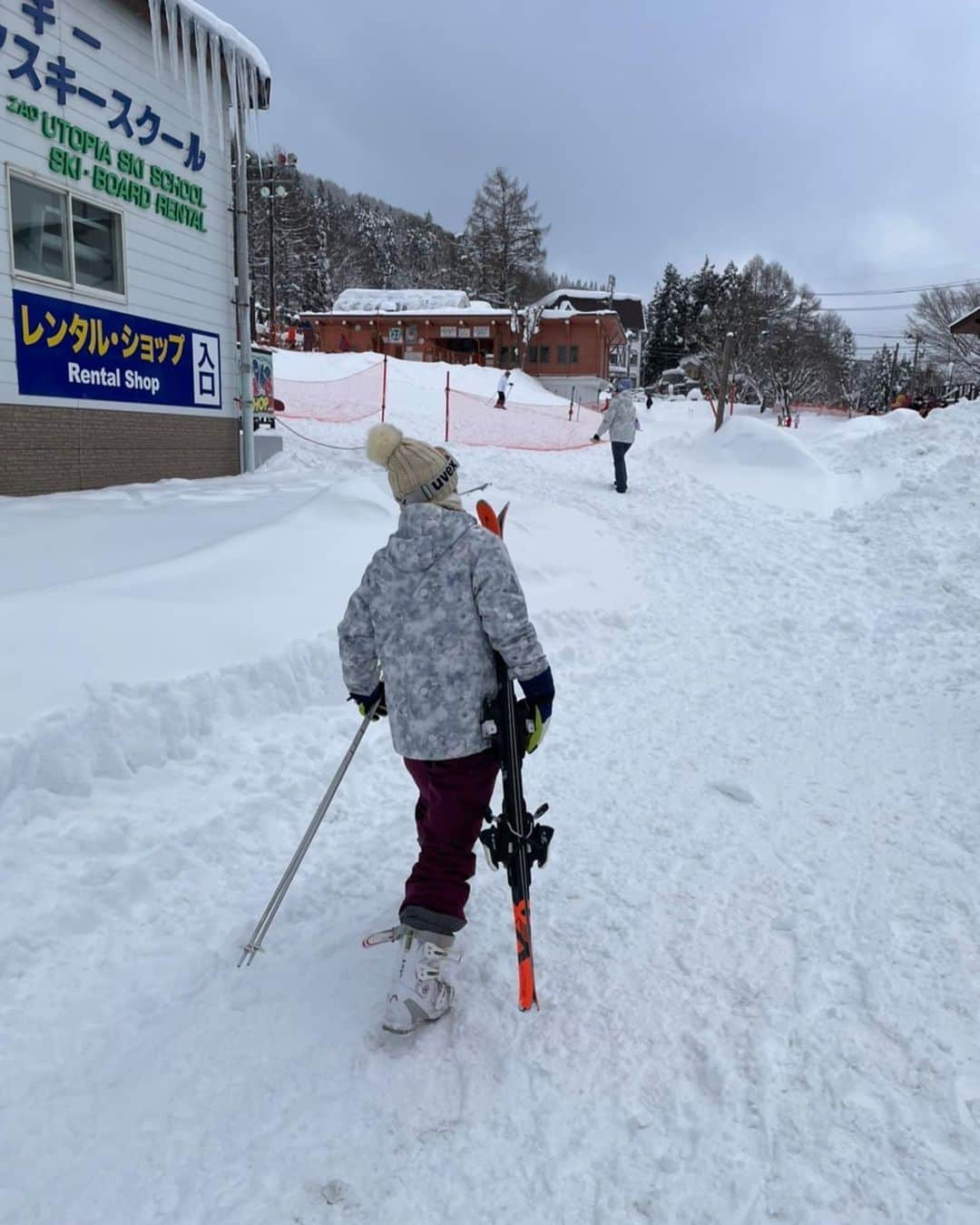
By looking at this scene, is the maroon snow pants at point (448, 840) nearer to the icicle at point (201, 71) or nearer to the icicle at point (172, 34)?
the icicle at point (172, 34)

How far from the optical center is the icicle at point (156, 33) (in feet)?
29.7

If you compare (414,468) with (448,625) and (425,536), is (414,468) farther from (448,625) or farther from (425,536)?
(448,625)

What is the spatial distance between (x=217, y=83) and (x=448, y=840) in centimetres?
1158

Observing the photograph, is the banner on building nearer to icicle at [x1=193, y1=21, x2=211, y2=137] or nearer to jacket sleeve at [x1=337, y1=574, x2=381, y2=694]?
icicle at [x1=193, y1=21, x2=211, y2=137]

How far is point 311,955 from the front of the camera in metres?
2.86

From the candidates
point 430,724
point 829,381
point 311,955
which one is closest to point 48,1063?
point 311,955

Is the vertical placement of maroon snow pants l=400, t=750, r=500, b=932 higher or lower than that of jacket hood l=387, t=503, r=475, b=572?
lower

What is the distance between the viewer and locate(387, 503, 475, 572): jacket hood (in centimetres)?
250

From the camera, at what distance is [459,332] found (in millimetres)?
44781

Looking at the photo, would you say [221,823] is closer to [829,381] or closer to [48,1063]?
[48,1063]

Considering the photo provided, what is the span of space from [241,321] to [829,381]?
5417 cm

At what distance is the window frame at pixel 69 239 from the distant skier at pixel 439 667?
7804mm

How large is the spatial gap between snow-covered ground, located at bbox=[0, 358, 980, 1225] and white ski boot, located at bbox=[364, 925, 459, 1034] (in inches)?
3.8

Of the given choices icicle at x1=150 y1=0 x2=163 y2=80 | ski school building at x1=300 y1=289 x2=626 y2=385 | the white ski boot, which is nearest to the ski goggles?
the white ski boot
